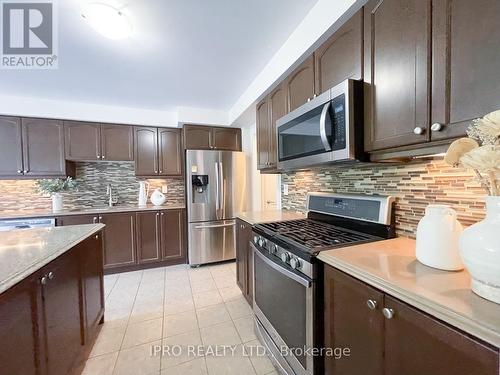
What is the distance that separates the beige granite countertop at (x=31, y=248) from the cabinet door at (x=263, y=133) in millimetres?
1610

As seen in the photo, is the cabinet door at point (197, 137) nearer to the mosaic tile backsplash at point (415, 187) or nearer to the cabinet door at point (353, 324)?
the mosaic tile backsplash at point (415, 187)

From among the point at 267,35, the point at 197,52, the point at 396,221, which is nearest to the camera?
the point at 396,221

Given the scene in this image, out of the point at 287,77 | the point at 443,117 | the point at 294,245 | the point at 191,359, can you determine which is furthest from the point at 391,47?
the point at 191,359

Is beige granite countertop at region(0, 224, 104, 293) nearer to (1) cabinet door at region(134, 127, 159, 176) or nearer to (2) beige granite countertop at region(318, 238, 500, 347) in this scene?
(2) beige granite countertop at region(318, 238, 500, 347)

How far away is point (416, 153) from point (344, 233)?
0.65 metres

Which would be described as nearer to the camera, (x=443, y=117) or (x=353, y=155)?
(x=443, y=117)

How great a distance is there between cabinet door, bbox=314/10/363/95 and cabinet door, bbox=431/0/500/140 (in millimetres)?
366

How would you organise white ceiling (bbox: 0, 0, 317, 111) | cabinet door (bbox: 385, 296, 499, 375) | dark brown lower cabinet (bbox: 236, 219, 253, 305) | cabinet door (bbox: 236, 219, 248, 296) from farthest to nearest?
1. cabinet door (bbox: 236, 219, 248, 296)
2. dark brown lower cabinet (bbox: 236, 219, 253, 305)
3. white ceiling (bbox: 0, 0, 317, 111)
4. cabinet door (bbox: 385, 296, 499, 375)

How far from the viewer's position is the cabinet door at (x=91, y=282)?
157 cm

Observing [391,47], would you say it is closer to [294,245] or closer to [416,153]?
[416,153]

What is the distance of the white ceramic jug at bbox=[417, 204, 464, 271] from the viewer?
846 millimetres

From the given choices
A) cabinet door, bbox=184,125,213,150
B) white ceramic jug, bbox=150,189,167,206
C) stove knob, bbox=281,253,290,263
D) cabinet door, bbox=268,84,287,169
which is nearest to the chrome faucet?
white ceramic jug, bbox=150,189,167,206

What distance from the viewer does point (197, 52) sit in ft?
6.57

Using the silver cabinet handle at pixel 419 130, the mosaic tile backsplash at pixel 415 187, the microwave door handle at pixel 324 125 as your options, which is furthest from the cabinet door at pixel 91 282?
the silver cabinet handle at pixel 419 130
